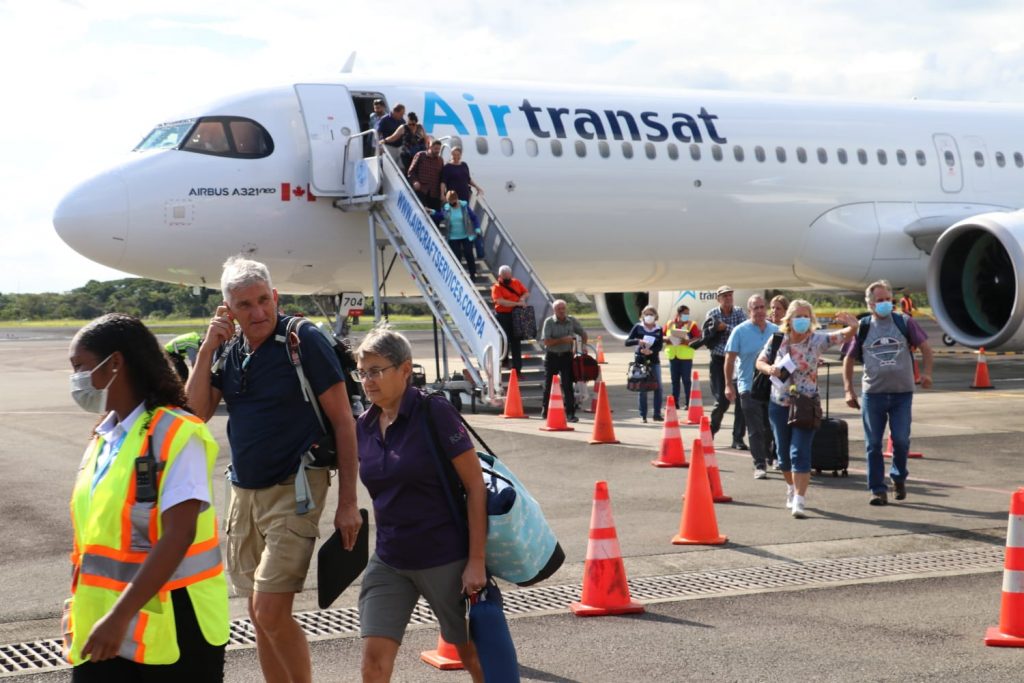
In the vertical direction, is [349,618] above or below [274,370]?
below

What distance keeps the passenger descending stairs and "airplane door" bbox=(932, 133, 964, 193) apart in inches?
322

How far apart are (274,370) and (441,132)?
13.0 m

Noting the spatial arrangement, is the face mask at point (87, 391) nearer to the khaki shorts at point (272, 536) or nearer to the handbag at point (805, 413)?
the khaki shorts at point (272, 536)

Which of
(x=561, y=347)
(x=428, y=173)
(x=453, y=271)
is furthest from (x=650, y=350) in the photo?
(x=428, y=173)

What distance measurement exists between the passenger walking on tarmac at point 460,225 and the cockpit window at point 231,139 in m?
2.31

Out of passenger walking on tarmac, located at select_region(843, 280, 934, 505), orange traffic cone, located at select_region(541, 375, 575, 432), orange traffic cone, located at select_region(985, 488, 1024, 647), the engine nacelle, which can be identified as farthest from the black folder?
the engine nacelle

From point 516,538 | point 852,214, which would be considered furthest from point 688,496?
point 852,214

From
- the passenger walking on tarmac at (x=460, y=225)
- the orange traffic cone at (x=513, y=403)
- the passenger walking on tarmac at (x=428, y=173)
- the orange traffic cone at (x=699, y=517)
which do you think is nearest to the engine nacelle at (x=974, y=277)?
the orange traffic cone at (x=513, y=403)

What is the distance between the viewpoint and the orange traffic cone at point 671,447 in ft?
38.5

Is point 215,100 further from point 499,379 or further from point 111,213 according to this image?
point 499,379

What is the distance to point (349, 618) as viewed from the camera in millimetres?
6988

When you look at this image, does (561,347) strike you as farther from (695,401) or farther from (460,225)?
(460,225)

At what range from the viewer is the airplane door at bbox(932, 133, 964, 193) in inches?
880

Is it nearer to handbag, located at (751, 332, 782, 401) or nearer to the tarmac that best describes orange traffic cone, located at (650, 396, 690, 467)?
the tarmac
